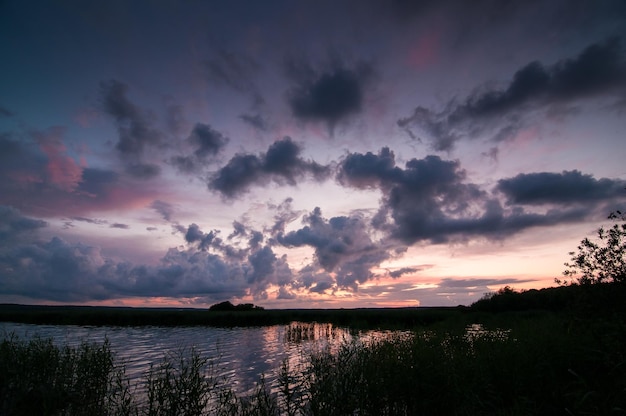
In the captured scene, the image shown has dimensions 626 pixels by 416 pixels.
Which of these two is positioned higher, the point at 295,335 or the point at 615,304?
the point at 615,304

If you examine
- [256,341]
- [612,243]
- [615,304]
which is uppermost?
[612,243]

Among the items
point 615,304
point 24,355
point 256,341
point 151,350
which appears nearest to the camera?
point 615,304

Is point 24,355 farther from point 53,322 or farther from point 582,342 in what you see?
point 53,322

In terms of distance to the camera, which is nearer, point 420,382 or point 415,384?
point 420,382

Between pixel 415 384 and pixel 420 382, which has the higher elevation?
pixel 420 382

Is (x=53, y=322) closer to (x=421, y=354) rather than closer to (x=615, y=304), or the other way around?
(x=421, y=354)

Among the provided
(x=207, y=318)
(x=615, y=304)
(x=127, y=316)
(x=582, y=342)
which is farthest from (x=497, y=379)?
(x=127, y=316)

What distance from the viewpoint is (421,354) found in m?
14.3

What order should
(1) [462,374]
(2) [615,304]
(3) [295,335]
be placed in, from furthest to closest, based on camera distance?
(3) [295,335] → (2) [615,304] → (1) [462,374]

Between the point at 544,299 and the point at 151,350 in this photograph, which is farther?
Answer: the point at 544,299

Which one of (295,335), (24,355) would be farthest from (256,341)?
(24,355)

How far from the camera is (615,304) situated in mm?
13047

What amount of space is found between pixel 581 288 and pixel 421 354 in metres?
7.39

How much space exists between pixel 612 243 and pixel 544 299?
5542cm
